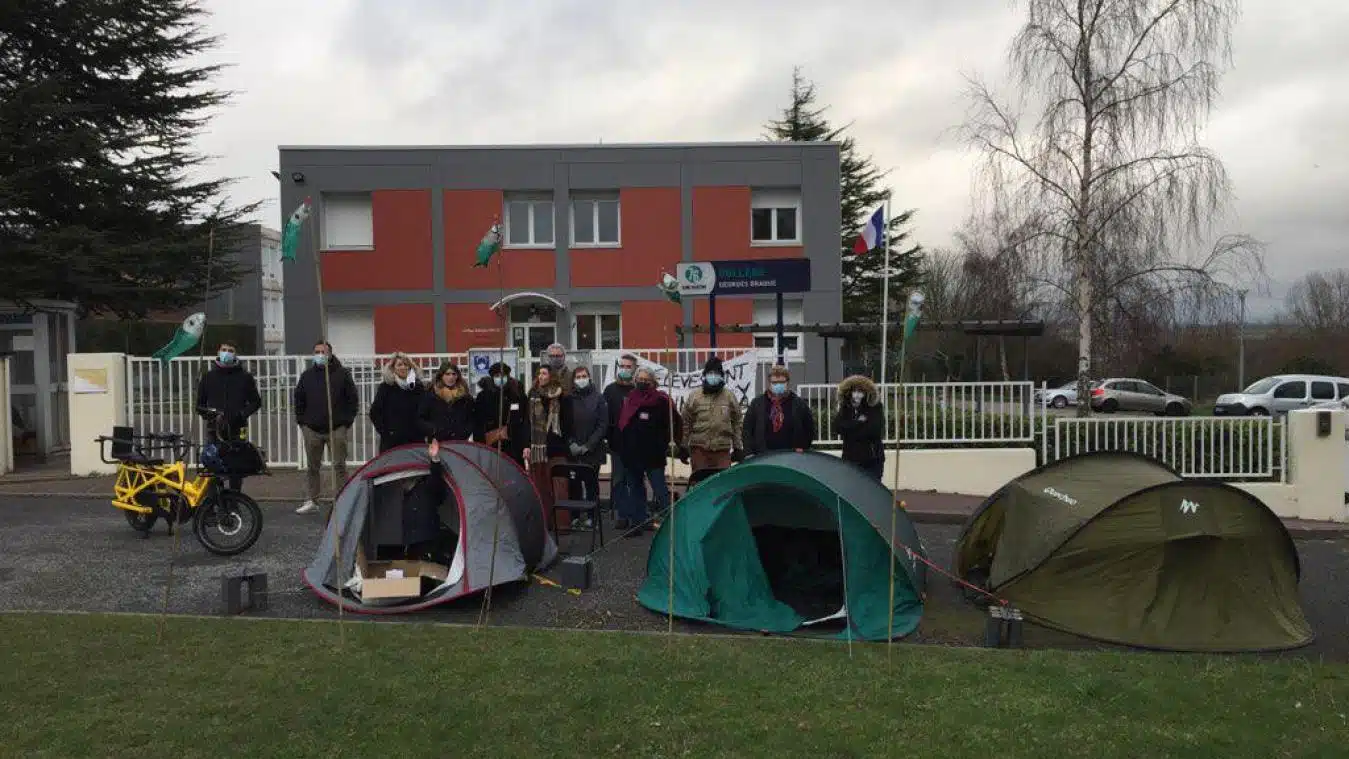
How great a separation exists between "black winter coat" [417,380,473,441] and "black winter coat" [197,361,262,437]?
2.07m

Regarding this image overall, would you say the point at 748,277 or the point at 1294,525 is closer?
the point at 1294,525

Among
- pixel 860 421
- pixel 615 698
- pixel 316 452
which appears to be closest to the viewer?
pixel 615 698

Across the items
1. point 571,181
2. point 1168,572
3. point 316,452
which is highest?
point 571,181

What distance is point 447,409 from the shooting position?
924cm

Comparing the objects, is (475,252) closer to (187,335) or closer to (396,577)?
(187,335)

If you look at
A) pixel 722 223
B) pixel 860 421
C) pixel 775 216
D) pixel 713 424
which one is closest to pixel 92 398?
pixel 713 424

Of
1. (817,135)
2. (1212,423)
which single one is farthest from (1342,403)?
(817,135)

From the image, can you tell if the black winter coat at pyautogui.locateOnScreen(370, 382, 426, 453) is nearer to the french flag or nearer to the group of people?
the group of people

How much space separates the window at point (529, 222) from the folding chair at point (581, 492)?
1689 cm

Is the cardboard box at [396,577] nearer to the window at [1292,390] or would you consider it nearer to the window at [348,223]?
the window at [348,223]

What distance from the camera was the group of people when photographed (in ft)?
29.3

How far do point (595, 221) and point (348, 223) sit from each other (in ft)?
22.1

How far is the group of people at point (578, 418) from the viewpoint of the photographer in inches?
351

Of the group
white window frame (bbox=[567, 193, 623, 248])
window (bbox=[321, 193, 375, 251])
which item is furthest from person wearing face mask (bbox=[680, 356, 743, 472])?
window (bbox=[321, 193, 375, 251])
